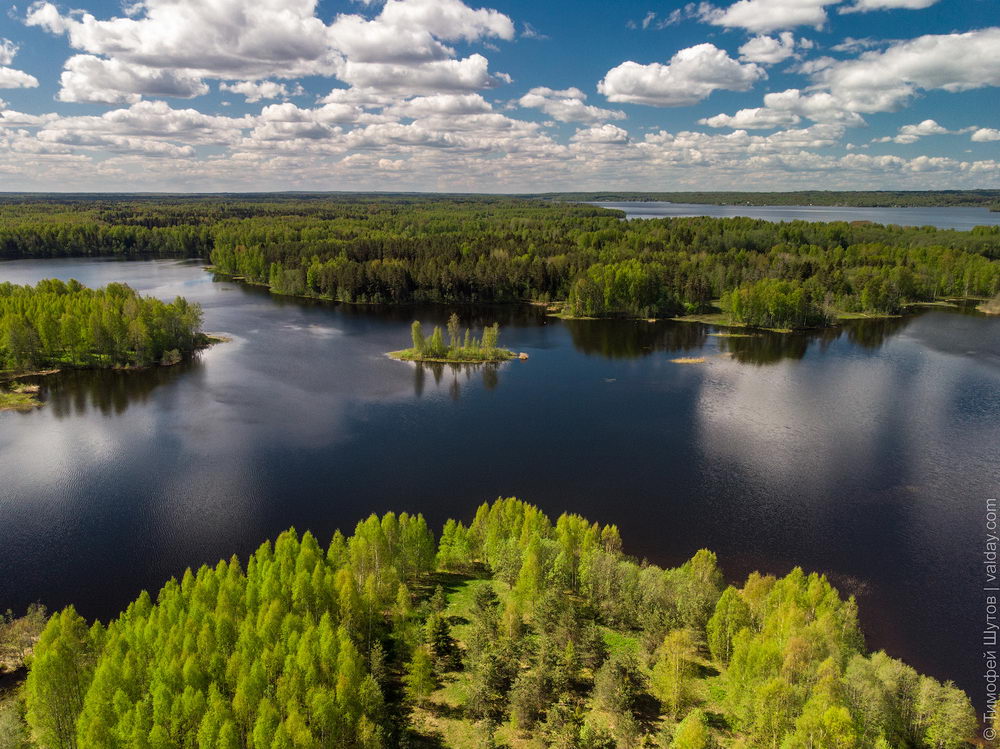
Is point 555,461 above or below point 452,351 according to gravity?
below

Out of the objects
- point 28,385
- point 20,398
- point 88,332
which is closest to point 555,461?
point 20,398

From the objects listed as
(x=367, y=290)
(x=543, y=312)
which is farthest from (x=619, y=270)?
(x=367, y=290)

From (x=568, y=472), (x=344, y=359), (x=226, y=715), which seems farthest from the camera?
(x=344, y=359)

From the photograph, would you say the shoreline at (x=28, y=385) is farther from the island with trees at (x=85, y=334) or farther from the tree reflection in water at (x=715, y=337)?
the tree reflection in water at (x=715, y=337)

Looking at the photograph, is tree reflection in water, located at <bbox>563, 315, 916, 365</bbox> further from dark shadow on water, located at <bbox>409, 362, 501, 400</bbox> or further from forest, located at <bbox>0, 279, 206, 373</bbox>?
forest, located at <bbox>0, 279, 206, 373</bbox>

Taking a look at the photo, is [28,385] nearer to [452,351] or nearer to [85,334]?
[85,334]

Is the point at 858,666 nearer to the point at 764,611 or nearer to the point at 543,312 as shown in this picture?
the point at 764,611

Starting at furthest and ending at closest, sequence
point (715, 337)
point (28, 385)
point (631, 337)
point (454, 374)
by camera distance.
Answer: point (715, 337) < point (631, 337) < point (454, 374) < point (28, 385)
